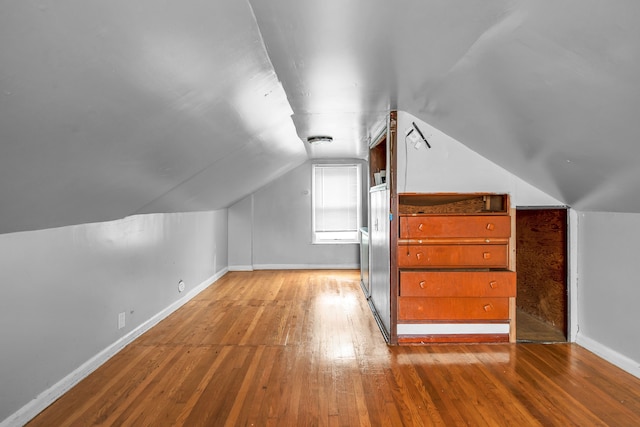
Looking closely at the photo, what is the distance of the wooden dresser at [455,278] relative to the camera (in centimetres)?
305

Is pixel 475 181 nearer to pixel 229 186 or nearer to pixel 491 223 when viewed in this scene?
pixel 491 223

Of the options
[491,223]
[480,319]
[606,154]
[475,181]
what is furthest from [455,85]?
[480,319]

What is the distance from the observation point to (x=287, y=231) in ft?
21.6

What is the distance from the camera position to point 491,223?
122 inches

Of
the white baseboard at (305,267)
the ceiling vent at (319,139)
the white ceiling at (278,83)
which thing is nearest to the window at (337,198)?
the white baseboard at (305,267)

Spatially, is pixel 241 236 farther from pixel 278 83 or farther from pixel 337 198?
pixel 278 83

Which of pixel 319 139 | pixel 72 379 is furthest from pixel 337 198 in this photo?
pixel 72 379

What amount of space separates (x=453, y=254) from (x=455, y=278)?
21 centimetres

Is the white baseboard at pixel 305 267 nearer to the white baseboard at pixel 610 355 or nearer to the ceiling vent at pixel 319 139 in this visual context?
the ceiling vent at pixel 319 139

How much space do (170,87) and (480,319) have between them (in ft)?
9.40

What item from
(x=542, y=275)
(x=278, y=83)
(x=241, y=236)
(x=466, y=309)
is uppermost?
(x=278, y=83)

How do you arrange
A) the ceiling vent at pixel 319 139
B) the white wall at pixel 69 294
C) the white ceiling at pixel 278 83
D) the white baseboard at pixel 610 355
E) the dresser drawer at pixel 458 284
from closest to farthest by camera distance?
the white ceiling at pixel 278 83, the white wall at pixel 69 294, the white baseboard at pixel 610 355, the dresser drawer at pixel 458 284, the ceiling vent at pixel 319 139

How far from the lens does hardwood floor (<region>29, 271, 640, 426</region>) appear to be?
1997 mm

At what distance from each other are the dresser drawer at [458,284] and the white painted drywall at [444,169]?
2.17 feet
